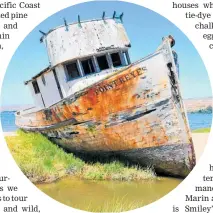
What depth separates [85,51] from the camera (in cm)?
866

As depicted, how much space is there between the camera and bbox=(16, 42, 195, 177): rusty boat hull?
791 centimetres

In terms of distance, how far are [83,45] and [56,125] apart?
5.29ft

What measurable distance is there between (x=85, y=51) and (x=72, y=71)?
52 centimetres

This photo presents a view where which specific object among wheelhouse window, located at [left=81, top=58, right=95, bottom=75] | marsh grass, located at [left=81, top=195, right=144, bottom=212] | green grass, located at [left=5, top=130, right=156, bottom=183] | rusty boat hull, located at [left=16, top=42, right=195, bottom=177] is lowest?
marsh grass, located at [left=81, top=195, right=144, bottom=212]

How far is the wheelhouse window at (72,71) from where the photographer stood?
29.2ft

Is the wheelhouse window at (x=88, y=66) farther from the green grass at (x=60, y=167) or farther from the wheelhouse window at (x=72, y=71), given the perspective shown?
the green grass at (x=60, y=167)

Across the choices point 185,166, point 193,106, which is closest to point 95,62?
point 185,166

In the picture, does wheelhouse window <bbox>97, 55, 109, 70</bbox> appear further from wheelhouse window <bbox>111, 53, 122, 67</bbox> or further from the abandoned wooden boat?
wheelhouse window <bbox>111, 53, 122, 67</bbox>

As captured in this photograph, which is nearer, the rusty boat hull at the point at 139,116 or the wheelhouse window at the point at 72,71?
the rusty boat hull at the point at 139,116

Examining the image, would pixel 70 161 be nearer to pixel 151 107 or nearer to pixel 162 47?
pixel 151 107

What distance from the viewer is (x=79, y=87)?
8766 mm

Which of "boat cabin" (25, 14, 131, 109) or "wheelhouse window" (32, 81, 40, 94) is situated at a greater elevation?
"boat cabin" (25, 14, 131, 109)

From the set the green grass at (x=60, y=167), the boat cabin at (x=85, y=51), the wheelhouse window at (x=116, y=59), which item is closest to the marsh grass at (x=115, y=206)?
the green grass at (x=60, y=167)

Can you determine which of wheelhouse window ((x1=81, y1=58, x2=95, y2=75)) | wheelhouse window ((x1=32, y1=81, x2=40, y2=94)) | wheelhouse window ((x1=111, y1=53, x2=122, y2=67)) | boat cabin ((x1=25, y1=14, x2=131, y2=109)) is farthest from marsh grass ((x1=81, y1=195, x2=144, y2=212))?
wheelhouse window ((x1=32, y1=81, x2=40, y2=94))
